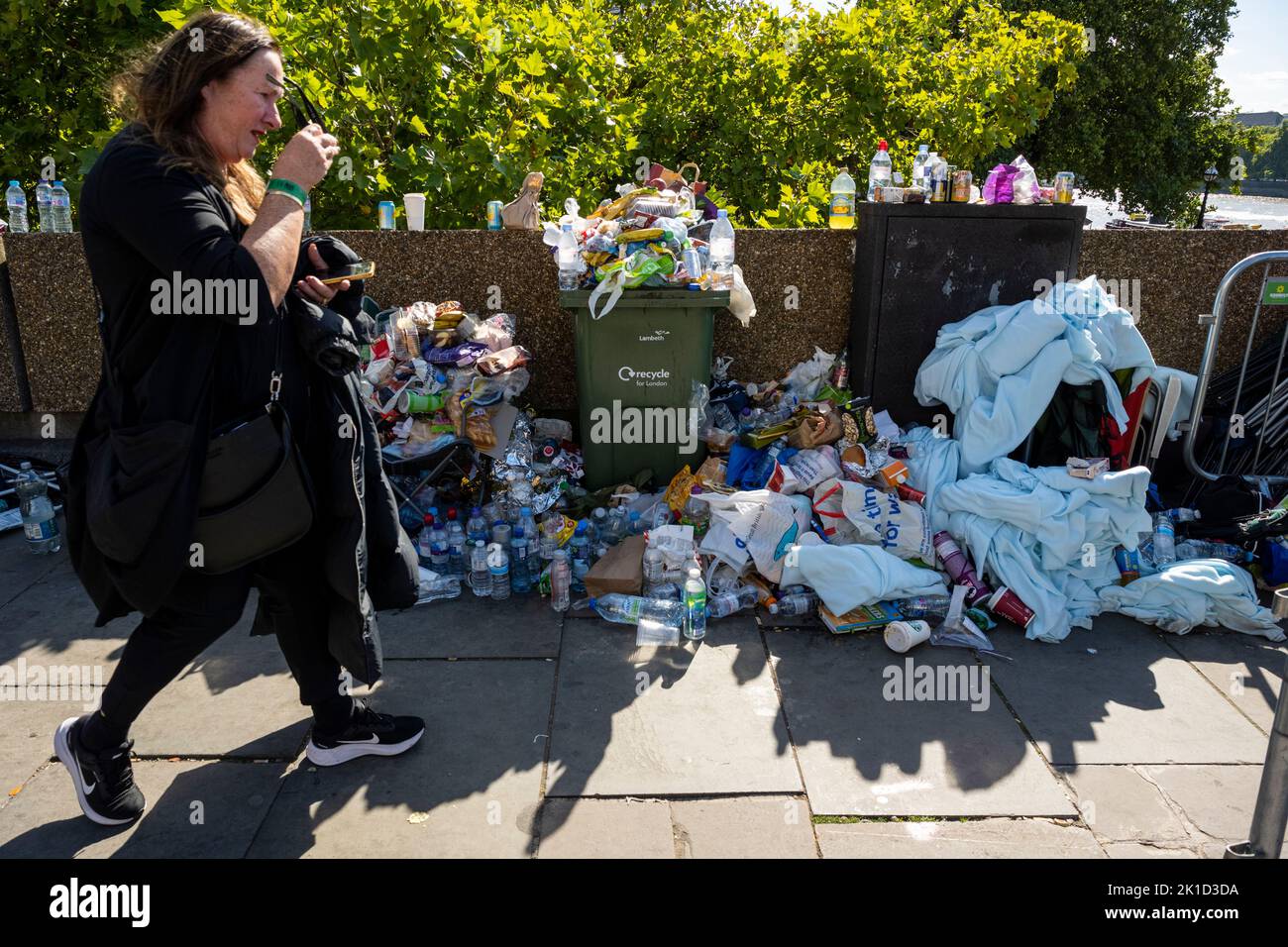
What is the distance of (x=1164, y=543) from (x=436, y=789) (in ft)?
12.1

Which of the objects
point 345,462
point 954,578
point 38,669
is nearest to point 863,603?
point 954,578

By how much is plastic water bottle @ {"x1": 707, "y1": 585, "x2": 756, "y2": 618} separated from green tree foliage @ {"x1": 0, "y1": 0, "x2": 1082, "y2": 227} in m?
3.41

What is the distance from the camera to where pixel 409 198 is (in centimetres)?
533

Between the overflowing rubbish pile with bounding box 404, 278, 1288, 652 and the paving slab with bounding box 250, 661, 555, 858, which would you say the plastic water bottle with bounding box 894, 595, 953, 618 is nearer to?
the overflowing rubbish pile with bounding box 404, 278, 1288, 652

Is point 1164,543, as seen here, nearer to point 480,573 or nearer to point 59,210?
point 480,573

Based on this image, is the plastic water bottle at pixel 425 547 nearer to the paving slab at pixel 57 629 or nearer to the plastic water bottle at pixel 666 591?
the plastic water bottle at pixel 666 591

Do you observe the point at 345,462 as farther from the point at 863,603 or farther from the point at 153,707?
the point at 863,603

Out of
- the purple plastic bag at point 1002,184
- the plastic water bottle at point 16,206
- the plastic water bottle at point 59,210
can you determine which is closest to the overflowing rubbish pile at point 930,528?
the purple plastic bag at point 1002,184

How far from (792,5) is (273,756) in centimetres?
771

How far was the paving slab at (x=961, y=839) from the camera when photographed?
8.54ft

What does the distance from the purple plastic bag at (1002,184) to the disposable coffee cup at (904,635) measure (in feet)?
8.53

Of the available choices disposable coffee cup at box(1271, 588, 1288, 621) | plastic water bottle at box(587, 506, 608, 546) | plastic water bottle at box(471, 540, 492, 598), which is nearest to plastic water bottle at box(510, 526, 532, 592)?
plastic water bottle at box(471, 540, 492, 598)

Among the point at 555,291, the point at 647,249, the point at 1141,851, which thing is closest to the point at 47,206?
the point at 555,291

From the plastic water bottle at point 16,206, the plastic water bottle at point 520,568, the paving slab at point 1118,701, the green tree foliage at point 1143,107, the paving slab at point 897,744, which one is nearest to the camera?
the paving slab at point 897,744
